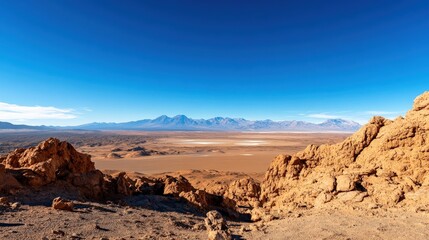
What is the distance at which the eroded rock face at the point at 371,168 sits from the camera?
35.3 feet

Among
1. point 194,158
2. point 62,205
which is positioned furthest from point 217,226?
point 194,158

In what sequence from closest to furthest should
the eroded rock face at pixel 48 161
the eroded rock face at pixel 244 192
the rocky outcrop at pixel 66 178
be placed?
the rocky outcrop at pixel 66 178 < the eroded rock face at pixel 48 161 < the eroded rock face at pixel 244 192

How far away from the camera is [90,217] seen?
8.99m

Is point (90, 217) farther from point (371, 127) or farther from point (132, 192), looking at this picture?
point (371, 127)

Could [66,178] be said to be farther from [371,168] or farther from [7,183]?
[371,168]

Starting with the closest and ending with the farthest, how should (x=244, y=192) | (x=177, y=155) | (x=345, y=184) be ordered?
(x=345, y=184), (x=244, y=192), (x=177, y=155)

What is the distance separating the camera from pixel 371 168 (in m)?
12.1

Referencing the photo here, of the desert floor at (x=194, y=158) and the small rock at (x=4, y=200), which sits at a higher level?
the small rock at (x=4, y=200)

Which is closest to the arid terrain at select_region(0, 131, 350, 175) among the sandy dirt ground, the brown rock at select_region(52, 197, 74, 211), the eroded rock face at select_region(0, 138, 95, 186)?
the eroded rock face at select_region(0, 138, 95, 186)

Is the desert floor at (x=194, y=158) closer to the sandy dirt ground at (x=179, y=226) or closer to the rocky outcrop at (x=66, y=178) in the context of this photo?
the rocky outcrop at (x=66, y=178)

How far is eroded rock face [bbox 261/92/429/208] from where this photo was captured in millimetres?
10758

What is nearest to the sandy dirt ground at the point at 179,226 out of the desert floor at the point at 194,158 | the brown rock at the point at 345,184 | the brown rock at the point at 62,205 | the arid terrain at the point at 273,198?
the arid terrain at the point at 273,198

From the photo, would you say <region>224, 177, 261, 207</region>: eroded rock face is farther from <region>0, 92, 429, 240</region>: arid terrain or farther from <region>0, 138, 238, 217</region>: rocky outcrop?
<region>0, 138, 238, 217</region>: rocky outcrop

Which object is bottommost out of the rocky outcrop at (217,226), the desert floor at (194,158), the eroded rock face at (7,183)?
the desert floor at (194,158)
